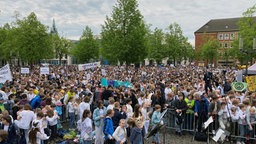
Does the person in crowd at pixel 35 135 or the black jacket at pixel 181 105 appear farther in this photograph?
the black jacket at pixel 181 105

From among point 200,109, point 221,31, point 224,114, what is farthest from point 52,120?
point 221,31

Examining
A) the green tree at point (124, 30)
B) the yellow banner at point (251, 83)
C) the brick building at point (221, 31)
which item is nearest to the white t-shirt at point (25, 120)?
the yellow banner at point (251, 83)

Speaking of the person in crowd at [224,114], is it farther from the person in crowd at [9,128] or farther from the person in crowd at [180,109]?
the person in crowd at [9,128]

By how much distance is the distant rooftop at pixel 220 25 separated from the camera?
99.2m

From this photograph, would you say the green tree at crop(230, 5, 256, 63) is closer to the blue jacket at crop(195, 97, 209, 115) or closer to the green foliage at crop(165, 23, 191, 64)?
the green foliage at crop(165, 23, 191, 64)

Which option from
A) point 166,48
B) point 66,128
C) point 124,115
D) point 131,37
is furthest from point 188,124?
point 166,48

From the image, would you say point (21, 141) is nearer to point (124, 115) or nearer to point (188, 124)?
point (124, 115)

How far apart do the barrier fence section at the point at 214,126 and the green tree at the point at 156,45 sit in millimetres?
56544

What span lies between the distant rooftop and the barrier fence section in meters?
95.1

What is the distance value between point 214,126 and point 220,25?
3932 inches

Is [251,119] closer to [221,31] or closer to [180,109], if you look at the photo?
[180,109]

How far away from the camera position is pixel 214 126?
34.8 feet

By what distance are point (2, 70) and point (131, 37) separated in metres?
A: 19.0

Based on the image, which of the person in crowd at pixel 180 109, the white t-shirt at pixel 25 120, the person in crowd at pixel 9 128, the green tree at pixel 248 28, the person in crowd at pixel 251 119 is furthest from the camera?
the green tree at pixel 248 28
